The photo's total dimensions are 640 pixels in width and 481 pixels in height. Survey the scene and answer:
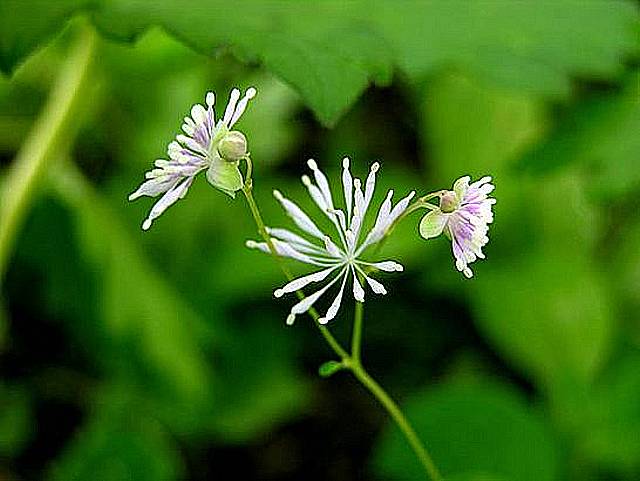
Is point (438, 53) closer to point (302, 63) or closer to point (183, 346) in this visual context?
point (302, 63)

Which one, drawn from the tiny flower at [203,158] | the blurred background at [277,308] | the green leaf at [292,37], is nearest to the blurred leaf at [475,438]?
the blurred background at [277,308]

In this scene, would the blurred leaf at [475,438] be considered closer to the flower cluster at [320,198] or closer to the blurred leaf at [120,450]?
the blurred leaf at [120,450]

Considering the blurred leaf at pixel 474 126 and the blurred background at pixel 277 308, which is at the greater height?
the blurred leaf at pixel 474 126

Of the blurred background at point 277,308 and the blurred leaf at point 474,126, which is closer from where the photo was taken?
the blurred background at point 277,308

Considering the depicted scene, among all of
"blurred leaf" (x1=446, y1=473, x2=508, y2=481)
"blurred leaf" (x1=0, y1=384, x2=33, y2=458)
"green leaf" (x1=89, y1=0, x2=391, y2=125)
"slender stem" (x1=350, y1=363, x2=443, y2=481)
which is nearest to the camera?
"slender stem" (x1=350, y1=363, x2=443, y2=481)

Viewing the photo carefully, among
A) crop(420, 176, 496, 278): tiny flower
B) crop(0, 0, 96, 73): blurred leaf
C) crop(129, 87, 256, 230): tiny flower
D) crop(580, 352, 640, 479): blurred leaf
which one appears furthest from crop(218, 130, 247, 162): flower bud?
crop(580, 352, 640, 479): blurred leaf

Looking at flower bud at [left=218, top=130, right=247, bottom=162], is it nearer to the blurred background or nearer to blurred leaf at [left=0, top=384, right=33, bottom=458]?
the blurred background

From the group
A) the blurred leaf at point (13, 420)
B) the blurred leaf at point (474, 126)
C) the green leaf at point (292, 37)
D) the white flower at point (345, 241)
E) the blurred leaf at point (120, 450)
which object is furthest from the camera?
the blurred leaf at point (474, 126)

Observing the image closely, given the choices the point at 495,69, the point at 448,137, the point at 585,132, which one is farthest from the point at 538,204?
the point at 495,69
